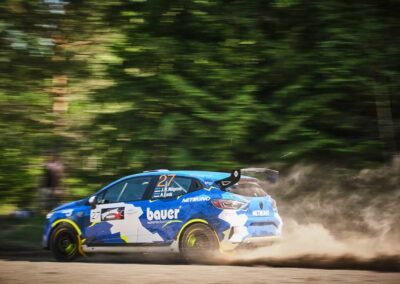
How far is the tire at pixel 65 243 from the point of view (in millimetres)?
11047

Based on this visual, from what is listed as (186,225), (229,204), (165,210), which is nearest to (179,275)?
(186,225)

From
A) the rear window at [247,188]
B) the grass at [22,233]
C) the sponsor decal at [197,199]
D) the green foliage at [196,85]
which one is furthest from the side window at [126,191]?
the grass at [22,233]

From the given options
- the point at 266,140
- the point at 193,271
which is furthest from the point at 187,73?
the point at 193,271

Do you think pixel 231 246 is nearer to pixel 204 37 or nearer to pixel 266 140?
pixel 266 140

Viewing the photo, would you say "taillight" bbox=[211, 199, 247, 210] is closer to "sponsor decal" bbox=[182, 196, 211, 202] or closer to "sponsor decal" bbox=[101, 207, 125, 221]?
"sponsor decal" bbox=[182, 196, 211, 202]

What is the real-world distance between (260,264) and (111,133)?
224 inches

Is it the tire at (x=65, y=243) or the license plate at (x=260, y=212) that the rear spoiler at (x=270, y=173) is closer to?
the license plate at (x=260, y=212)

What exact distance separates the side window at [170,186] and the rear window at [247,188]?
745 mm

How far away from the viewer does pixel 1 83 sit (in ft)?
46.6

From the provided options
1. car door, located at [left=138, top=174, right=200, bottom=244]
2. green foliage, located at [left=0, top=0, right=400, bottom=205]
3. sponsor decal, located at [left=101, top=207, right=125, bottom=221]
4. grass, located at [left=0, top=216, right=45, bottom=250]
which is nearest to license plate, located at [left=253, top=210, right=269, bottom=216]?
car door, located at [left=138, top=174, right=200, bottom=244]

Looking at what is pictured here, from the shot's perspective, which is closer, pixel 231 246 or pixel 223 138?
pixel 231 246

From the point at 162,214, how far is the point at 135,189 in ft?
2.62

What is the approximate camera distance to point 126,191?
10.7 meters

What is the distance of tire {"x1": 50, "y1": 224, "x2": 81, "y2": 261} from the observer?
36.2ft
